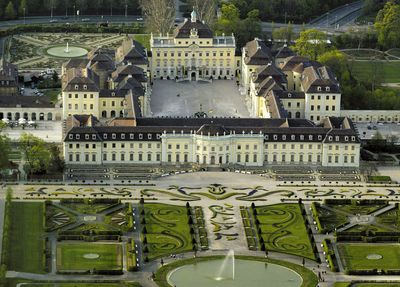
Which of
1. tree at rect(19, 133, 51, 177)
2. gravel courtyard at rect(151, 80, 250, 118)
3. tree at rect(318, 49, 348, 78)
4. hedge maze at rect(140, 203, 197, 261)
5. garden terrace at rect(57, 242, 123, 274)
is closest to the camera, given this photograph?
garden terrace at rect(57, 242, 123, 274)

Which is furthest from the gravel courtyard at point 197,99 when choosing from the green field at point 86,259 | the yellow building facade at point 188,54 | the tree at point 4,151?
the green field at point 86,259

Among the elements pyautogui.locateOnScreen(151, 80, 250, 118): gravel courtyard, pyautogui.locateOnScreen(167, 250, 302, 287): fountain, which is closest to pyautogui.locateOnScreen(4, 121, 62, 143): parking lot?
pyautogui.locateOnScreen(151, 80, 250, 118): gravel courtyard

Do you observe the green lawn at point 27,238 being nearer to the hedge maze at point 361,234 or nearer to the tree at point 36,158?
the tree at point 36,158

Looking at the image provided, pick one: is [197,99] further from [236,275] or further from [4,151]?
[236,275]

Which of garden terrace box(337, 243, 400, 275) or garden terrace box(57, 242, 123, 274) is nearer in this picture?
garden terrace box(57, 242, 123, 274)

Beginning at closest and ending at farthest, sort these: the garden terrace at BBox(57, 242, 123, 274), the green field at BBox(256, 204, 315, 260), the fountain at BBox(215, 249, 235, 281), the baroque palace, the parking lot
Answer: the fountain at BBox(215, 249, 235, 281) → the garden terrace at BBox(57, 242, 123, 274) → the green field at BBox(256, 204, 315, 260) → the baroque palace → the parking lot

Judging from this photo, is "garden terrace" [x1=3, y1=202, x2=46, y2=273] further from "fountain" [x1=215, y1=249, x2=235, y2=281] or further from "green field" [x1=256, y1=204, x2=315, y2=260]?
"green field" [x1=256, y1=204, x2=315, y2=260]

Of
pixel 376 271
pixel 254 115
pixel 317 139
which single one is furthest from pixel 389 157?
pixel 376 271
